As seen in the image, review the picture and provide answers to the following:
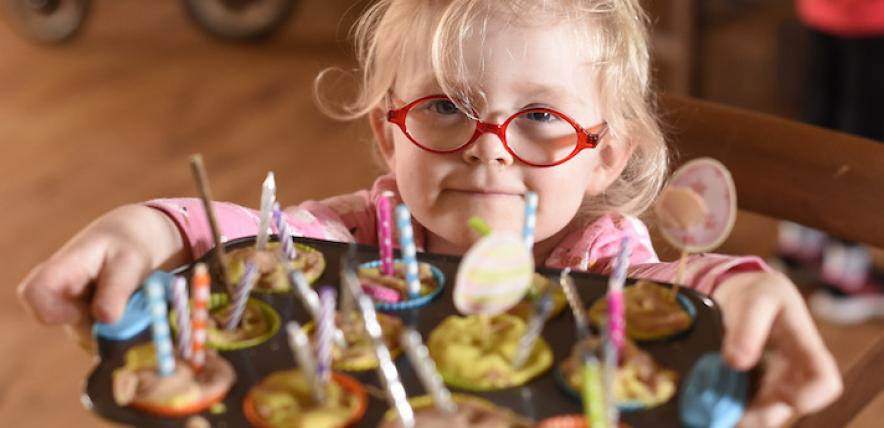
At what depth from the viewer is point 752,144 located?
982 millimetres

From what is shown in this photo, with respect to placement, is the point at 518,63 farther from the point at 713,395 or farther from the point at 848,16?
the point at 848,16

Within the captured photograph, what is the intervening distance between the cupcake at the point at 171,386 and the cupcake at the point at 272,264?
0.10 metres

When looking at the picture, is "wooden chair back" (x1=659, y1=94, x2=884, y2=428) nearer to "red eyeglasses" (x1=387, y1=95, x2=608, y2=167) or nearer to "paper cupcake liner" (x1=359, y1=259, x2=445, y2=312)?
"red eyeglasses" (x1=387, y1=95, x2=608, y2=167)

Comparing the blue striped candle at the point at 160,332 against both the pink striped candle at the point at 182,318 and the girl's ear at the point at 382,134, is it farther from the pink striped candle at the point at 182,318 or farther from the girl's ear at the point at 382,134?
the girl's ear at the point at 382,134

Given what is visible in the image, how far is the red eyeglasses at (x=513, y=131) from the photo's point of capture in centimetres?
87

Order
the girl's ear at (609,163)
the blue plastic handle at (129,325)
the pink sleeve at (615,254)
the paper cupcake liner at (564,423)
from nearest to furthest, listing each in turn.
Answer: the paper cupcake liner at (564,423), the blue plastic handle at (129,325), the pink sleeve at (615,254), the girl's ear at (609,163)

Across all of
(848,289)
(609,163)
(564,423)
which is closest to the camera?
(564,423)

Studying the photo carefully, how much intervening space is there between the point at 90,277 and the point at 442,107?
318 mm

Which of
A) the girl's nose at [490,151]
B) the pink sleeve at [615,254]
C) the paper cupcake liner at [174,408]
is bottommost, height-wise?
the pink sleeve at [615,254]

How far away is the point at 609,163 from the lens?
0.99 m

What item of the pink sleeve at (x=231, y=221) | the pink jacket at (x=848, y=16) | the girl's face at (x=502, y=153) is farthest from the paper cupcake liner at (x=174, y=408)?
the pink jacket at (x=848, y=16)

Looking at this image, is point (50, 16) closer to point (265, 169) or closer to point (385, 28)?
point (265, 169)

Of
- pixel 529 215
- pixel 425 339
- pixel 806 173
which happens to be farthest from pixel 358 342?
→ pixel 806 173

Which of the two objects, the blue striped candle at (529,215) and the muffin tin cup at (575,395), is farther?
the blue striped candle at (529,215)
